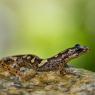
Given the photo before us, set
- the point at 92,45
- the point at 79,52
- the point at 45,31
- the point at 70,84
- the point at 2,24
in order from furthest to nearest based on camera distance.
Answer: the point at 2,24 → the point at 45,31 → the point at 92,45 → the point at 79,52 → the point at 70,84

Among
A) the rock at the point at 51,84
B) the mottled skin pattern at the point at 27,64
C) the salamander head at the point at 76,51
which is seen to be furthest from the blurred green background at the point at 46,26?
the rock at the point at 51,84

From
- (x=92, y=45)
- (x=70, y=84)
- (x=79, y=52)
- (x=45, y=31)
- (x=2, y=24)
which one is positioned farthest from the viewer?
(x=2, y=24)

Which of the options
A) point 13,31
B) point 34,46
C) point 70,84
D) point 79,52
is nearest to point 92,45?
point 34,46

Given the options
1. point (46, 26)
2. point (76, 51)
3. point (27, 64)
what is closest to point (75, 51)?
point (76, 51)

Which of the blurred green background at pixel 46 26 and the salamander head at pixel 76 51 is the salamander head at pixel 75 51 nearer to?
the salamander head at pixel 76 51

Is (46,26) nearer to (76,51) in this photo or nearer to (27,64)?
(76,51)

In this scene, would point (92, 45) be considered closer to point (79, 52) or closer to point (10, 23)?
point (10, 23)

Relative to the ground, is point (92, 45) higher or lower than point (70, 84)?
higher
